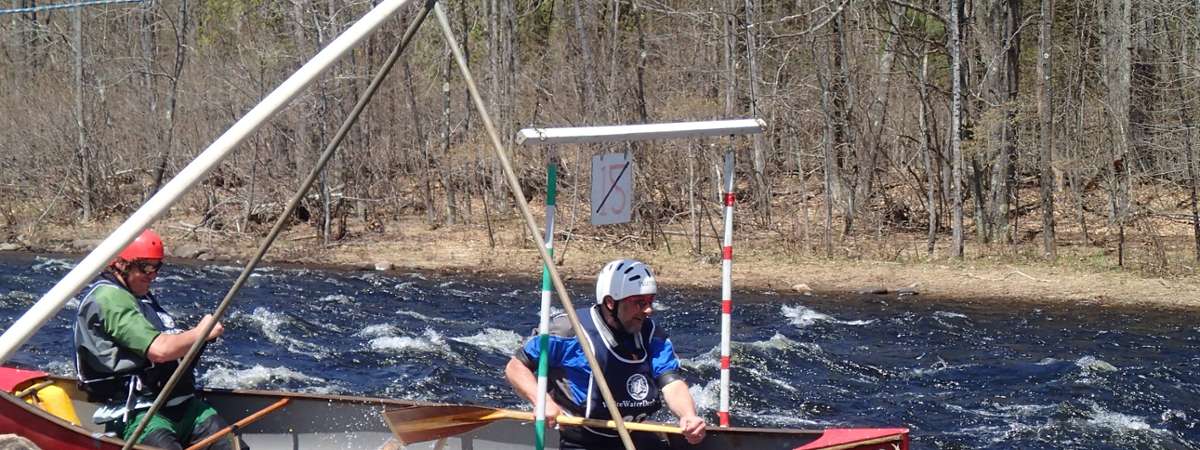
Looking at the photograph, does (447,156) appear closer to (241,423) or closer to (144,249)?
(241,423)

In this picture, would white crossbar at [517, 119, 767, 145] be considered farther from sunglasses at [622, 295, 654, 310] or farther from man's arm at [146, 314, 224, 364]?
man's arm at [146, 314, 224, 364]

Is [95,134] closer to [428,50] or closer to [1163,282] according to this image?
[428,50]

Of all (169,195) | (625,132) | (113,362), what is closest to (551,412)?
(625,132)

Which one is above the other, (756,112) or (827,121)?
(756,112)

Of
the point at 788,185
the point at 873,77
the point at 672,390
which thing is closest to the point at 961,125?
the point at 873,77

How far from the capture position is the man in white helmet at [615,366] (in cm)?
665

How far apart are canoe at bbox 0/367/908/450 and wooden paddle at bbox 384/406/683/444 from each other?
103 mm

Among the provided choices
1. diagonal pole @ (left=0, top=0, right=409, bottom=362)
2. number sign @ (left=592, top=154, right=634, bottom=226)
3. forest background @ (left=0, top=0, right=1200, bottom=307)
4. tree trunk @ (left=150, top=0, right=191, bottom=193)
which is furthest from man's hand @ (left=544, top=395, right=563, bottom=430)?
tree trunk @ (left=150, top=0, right=191, bottom=193)

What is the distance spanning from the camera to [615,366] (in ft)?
22.5

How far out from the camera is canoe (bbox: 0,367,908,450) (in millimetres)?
7020

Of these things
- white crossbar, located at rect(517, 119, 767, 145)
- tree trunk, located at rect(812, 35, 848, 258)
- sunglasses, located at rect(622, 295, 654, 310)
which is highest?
tree trunk, located at rect(812, 35, 848, 258)

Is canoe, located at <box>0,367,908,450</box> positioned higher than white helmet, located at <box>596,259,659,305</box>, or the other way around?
white helmet, located at <box>596,259,659,305</box>

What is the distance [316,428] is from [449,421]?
155 centimetres

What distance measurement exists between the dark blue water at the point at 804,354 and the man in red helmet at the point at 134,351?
533 centimetres
